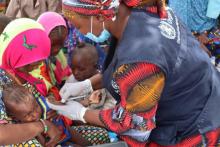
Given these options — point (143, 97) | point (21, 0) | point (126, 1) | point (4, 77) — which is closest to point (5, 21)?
point (4, 77)

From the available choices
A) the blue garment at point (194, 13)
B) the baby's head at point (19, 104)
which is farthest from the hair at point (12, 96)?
the blue garment at point (194, 13)

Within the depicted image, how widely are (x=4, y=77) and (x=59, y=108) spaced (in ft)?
1.17

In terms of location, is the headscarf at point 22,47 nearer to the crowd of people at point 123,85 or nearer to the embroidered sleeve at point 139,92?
the crowd of people at point 123,85

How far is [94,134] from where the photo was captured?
218cm

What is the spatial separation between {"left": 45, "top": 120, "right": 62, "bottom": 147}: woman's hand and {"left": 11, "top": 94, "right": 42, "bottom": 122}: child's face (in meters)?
0.08

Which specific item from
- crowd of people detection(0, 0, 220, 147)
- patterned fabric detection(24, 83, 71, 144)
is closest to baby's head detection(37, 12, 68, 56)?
crowd of people detection(0, 0, 220, 147)

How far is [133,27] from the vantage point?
5.14 feet

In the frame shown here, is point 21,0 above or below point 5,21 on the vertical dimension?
below

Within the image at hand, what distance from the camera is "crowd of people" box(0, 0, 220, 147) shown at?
1515 mm

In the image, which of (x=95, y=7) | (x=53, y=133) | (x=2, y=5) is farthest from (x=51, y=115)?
(x=2, y=5)

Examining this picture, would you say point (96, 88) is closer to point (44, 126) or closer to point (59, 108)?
point (59, 108)

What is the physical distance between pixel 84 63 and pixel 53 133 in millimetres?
903

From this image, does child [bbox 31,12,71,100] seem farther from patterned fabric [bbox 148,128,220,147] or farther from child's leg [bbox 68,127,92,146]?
patterned fabric [bbox 148,128,220,147]

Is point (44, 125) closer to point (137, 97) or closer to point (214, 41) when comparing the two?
point (137, 97)
